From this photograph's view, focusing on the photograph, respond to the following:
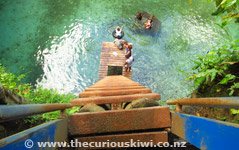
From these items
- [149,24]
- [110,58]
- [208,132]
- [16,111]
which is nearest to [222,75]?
[208,132]

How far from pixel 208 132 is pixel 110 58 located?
18.5 ft

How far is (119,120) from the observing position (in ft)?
5.03

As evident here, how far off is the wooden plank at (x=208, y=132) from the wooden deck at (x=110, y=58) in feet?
15.8

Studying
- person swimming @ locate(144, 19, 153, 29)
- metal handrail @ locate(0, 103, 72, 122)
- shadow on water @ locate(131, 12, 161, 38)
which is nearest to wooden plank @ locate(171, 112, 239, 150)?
metal handrail @ locate(0, 103, 72, 122)

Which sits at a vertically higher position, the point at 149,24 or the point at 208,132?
the point at 149,24

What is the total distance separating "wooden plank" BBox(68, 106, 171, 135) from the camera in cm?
151

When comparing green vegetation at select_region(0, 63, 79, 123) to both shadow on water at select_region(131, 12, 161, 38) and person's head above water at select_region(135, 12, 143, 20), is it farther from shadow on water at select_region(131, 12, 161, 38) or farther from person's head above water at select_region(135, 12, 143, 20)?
person's head above water at select_region(135, 12, 143, 20)

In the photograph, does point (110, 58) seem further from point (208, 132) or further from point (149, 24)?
point (208, 132)

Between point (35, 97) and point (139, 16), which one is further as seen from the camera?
point (139, 16)

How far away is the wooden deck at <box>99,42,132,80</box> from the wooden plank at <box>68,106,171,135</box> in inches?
175

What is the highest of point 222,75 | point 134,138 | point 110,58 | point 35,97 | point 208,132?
point 110,58

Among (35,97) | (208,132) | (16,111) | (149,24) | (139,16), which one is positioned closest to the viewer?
(16,111)

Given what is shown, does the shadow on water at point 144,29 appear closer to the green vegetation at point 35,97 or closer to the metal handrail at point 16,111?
the green vegetation at point 35,97

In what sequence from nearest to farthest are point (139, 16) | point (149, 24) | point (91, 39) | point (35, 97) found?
point (35, 97)
point (91, 39)
point (149, 24)
point (139, 16)
